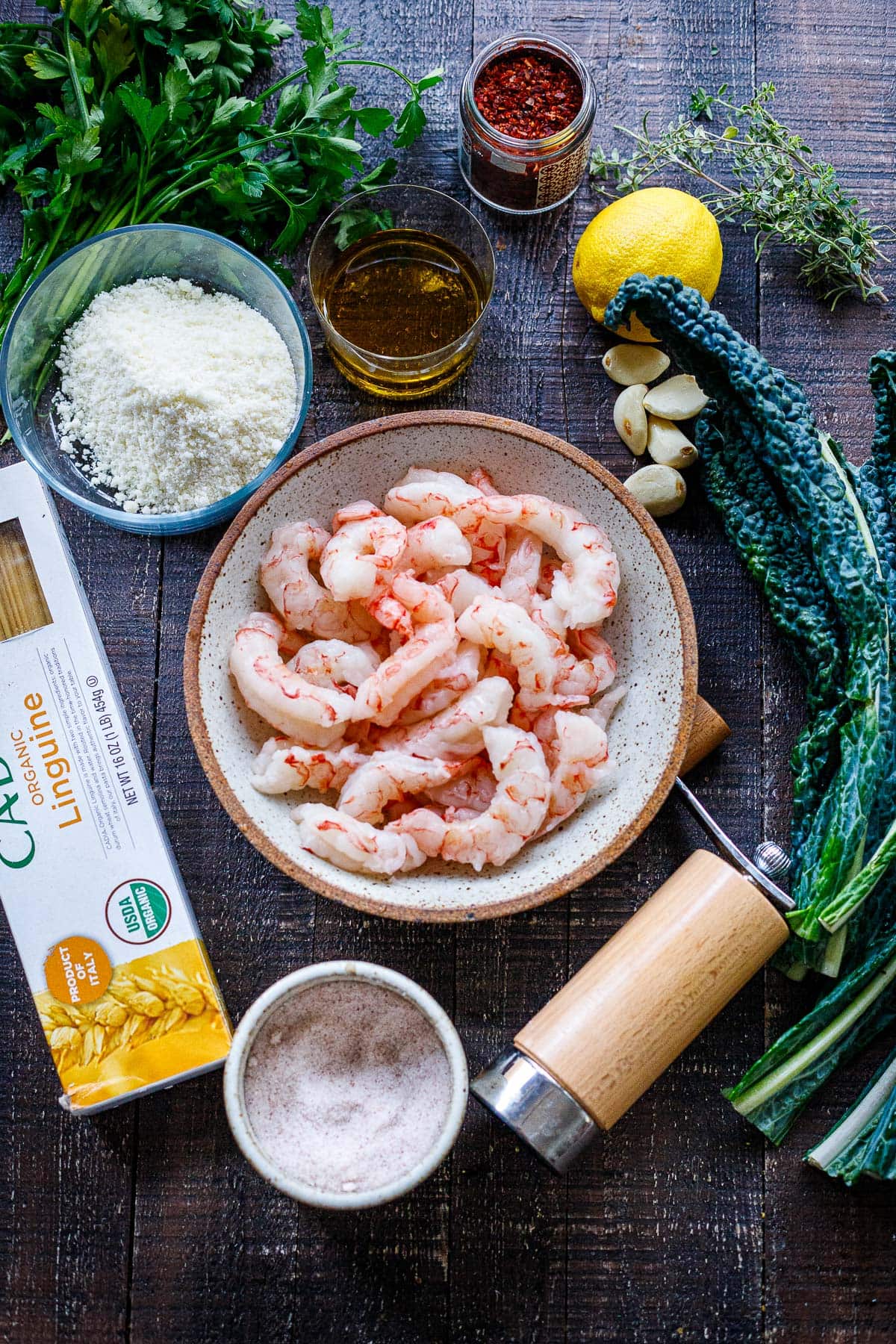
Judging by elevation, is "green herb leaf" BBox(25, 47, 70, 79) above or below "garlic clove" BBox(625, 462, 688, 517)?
above

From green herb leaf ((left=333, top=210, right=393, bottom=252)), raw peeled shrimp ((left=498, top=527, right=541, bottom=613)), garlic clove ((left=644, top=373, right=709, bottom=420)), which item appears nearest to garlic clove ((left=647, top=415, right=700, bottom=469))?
garlic clove ((left=644, top=373, right=709, bottom=420))

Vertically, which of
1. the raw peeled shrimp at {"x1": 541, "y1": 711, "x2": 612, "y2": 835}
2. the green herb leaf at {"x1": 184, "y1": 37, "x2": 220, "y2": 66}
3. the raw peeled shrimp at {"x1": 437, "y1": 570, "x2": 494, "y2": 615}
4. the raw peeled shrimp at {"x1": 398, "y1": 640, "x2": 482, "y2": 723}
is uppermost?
the green herb leaf at {"x1": 184, "y1": 37, "x2": 220, "y2": 66}

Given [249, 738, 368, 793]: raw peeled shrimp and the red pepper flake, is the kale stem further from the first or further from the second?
the red pepper flake

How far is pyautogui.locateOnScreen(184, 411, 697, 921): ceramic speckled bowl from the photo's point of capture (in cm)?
142

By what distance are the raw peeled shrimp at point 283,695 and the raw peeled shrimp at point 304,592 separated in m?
0.05

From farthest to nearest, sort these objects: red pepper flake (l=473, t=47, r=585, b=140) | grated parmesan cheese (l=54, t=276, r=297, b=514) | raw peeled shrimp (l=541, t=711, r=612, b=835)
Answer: red pepper flake (l=473, t=47, r=585, b=140), grated parmesan cheese (l=54, t=276, r=297, b=514), raw peeled shrimp (l=541, t=711, r=612, b=835)

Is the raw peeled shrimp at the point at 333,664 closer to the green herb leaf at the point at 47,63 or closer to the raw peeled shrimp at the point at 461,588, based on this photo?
the raw peeled shrimp at the point at 461,588

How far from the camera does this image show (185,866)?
1657 mm

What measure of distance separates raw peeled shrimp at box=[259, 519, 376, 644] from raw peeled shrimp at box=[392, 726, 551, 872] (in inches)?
10.1

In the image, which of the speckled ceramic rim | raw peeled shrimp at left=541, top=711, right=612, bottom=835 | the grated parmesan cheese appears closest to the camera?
the speckled ceramic rim

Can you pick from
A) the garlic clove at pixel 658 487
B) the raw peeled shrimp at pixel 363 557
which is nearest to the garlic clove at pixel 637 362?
the garlic clove at pixel 658 487

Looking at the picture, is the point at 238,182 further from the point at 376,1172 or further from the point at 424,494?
the point at 376,1172

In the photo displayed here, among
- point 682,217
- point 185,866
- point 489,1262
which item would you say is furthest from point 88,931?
point 682,217

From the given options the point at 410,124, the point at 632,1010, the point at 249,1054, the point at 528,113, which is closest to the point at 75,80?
the point at 410,124
